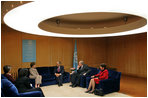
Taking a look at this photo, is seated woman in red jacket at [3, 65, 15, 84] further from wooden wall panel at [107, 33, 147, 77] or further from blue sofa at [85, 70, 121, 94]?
wooden wall panel at [107, 33, 147, 77]

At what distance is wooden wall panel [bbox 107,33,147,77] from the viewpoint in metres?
8.65

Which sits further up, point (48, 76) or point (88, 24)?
point (88, 24)

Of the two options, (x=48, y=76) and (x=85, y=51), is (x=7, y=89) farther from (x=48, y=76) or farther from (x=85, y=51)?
(x=85, y=51)

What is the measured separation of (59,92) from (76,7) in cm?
392

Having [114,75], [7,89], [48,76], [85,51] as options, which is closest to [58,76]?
[48,76]

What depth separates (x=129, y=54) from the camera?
31.0 ft

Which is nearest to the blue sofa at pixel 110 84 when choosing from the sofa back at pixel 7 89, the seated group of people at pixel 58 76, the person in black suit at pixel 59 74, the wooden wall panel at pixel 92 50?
the seated group of people at pixel 58 76

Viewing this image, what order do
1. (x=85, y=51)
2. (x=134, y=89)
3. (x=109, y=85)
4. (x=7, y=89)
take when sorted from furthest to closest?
1. (x=85, y=51)
2. (x=134, y=89)
3. (x=109, y=85)
4. (x=7, y=89)

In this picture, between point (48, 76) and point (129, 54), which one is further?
point (129, 54)

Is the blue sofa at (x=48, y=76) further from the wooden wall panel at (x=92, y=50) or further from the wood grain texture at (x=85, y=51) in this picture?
the wooden wall panel at (x=92, y=50)

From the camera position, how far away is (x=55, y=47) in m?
9.09

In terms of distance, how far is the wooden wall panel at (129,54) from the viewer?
8652 mm

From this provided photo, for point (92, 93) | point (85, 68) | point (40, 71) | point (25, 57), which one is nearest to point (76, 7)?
point (92, 93)

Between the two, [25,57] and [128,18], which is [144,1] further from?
[25,57]
